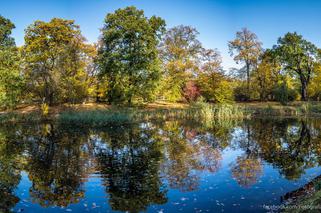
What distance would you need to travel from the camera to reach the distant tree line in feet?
121

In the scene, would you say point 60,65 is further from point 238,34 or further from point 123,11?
point 238,34

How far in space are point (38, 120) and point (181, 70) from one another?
2448 cm

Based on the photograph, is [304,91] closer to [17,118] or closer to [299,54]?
[299,54]

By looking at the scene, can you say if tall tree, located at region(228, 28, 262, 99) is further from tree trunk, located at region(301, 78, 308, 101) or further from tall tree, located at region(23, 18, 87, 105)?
tall tree, located at region(23, 18, 87, 105)

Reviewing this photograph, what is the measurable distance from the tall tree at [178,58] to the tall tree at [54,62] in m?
14.5

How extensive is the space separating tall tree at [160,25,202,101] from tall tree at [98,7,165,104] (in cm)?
882

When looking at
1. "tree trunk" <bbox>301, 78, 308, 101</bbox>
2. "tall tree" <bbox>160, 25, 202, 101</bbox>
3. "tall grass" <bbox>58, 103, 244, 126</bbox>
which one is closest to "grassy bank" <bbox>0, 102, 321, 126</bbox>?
"tall grass" <bbox>58, 103, 244, 126</bbox>

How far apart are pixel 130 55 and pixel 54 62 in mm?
12148

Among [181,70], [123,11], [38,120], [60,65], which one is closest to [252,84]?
[181,70]

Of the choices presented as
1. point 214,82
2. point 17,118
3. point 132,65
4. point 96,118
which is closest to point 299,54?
point 214,82

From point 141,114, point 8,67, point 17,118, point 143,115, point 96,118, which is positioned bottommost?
point 17,118

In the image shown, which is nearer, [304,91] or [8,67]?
[8,67]

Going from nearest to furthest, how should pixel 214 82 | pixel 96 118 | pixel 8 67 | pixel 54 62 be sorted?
pixel 96 118 → pixel 8 67 → pixel 54 62 → pixel 214 82

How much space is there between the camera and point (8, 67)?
116ft
